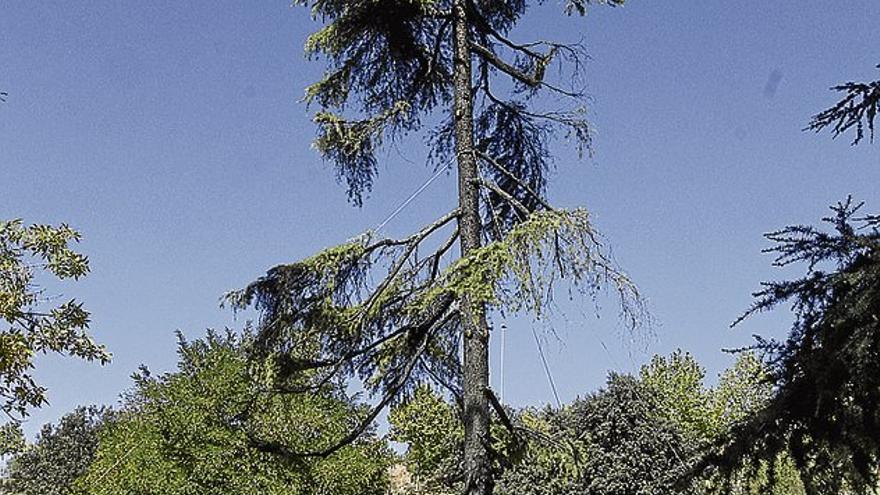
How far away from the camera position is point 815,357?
5.34 metres

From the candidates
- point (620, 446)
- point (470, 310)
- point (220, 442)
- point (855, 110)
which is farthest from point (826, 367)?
point (220, 442)

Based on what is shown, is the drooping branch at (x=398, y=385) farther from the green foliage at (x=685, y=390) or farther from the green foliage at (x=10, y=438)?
the green foliage at (x=685, y=390)

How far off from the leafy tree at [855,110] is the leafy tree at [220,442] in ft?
33.4

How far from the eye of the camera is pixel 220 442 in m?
14.6

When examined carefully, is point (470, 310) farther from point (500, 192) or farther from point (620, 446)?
point (620, 446)

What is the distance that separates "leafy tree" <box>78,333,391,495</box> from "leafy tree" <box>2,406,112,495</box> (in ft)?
34.3

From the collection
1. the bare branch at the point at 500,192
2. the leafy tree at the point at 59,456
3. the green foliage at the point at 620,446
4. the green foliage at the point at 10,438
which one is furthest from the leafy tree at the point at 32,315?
the leafy tree at the point at 59,456

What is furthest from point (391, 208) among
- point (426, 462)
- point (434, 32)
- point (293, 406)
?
point (426, 462)

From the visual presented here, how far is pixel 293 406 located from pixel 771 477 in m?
10.3

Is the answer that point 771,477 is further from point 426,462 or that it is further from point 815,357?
point 426,462

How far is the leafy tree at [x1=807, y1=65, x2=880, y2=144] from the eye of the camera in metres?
4.93

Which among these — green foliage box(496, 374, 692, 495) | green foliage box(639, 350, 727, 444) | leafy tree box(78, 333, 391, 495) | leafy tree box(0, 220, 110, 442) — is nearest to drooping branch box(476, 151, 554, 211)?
leafy tree box(0, 220, 110, 442)

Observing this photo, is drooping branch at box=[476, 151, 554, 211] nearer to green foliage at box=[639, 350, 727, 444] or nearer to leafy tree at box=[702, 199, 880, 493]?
leafy tree at box=[702, 199, 880, 493]

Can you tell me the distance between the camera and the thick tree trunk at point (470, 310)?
5730 millimetres
